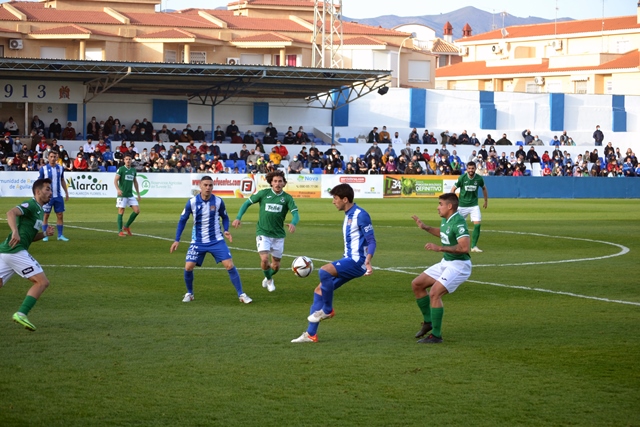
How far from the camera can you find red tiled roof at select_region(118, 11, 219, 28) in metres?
69.2

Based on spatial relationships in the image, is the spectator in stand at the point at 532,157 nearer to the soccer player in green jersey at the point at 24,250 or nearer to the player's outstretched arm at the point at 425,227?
the player's outstretched arm at the point at 425,227

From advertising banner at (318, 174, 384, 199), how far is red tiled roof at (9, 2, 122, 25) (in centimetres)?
3011

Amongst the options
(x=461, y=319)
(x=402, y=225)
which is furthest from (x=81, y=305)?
(x=402, y=225)

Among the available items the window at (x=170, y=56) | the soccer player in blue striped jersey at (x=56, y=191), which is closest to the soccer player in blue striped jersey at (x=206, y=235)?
the soccer player in blue striped jersey at (x=56, y=191)

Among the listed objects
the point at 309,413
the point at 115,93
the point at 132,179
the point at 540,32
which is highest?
the point at 540,32

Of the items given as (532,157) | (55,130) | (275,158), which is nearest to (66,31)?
(55,130)

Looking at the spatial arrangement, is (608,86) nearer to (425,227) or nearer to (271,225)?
(271,225)

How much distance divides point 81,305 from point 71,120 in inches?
1589

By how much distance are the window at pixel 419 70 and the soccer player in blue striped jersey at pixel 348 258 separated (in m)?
70.5

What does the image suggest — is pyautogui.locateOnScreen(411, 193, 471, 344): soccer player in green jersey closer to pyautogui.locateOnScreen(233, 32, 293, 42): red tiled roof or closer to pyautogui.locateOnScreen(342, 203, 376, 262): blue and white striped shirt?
pyautogui.locateOnScreen(342, 203, 376, 262): blue and white striped shirt

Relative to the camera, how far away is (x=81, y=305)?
1305 centimetres

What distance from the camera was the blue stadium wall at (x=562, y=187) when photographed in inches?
1890

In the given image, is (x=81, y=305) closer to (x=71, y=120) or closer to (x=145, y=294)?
(x=145, y=294)

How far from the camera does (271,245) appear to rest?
604 inches
